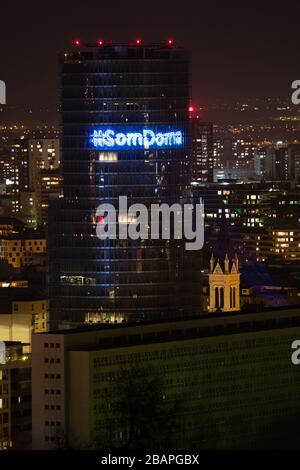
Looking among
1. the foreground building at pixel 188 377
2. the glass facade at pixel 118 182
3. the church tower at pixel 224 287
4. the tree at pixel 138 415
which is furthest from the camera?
the church tower at pixel 224 287

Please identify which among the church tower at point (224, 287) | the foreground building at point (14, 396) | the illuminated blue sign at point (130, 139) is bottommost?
the foreground building at point (14, 396)

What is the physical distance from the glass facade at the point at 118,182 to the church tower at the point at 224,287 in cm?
346

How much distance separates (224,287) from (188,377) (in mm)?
24275

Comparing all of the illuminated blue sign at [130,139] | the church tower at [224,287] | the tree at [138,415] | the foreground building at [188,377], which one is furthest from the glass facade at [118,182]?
the tree at [138,415]

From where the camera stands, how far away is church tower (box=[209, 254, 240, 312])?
322 ft

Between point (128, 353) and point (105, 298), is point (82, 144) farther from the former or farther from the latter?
point (128, 353)

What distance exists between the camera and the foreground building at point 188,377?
7019cm

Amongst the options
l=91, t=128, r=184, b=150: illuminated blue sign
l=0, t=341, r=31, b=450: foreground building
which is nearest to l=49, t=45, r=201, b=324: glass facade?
l=91, t=128, r=184, b=150: illuminated blue sign

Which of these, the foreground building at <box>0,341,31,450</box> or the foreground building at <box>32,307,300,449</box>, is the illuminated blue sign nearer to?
the foreground building at <box>0,341,31,450</box>

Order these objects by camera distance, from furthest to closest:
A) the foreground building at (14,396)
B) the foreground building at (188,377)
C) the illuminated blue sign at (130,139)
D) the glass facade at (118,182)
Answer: the illuminated blue sign at (130,139)
the glass facade at (118,182)
the foreground building at (14,396)
the foreground building at (188,377)

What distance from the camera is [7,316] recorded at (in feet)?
306

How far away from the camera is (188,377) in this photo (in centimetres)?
7456

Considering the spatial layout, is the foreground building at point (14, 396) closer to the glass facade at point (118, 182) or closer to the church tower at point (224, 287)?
the glass facade at point (118, 182)
